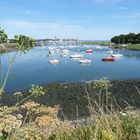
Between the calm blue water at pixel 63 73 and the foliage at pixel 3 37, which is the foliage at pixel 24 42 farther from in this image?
the calm blue water at pixel 63 73

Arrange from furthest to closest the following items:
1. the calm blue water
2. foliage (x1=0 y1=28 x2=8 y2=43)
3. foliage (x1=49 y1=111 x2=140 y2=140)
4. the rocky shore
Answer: the calm blue water
the rocky shore
foliage (x1=49 y1=111 x2=140 y2=140)
foliage (x1=0 y1=28 x2=8 y2=43)

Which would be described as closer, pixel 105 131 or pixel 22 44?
pixel 22 44

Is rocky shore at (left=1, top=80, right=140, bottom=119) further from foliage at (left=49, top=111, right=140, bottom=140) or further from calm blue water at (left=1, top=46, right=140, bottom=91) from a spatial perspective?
foliage at (left=49, top=111, right=140, bottom=140)

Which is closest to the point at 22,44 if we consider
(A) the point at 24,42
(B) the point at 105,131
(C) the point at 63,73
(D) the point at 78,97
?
(A) the point at 24,42

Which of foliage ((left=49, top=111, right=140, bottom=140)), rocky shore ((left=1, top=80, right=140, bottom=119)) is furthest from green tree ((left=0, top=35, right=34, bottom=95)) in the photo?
rocky shore ((left=1, top=80, right=140, bottom=119))

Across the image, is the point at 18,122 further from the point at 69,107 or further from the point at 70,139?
the point at 69,107

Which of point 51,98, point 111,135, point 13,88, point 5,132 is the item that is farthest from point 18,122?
point 13,88

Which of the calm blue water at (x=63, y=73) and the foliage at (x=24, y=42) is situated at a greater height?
the foliage at (x=24, y=42)

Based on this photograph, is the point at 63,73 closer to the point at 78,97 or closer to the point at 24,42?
the point at 78,97

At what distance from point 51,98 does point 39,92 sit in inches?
1132

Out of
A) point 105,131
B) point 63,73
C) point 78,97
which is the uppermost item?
point 105,131

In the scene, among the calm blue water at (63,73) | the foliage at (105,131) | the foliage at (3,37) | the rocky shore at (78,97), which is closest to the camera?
the foliage at (3,37)

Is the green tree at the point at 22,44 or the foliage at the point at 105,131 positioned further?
the foliage at the point at 105,131

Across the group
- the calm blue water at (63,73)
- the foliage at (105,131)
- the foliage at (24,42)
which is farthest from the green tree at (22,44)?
the calm blue water at (63,73)
